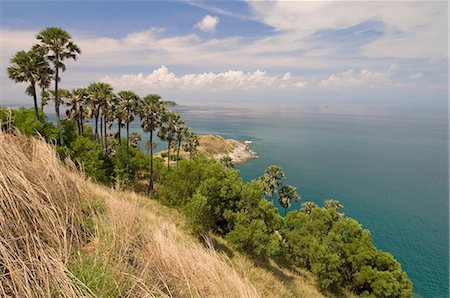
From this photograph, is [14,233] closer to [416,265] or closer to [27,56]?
[27,56]

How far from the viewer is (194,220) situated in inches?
788

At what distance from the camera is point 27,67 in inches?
1035

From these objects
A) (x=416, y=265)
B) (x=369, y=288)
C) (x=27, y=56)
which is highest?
(x=27, y=56)

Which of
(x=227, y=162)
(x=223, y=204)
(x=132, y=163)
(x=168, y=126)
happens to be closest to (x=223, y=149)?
(x=227, y=162)

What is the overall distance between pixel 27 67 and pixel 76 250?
29.5 metres

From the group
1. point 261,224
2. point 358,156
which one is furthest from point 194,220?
point 358,156

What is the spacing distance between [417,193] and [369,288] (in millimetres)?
62893

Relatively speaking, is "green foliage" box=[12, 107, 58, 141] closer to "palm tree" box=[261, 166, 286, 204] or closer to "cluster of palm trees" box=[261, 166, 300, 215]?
"palm tree" box=[261, 166, 286, 204]

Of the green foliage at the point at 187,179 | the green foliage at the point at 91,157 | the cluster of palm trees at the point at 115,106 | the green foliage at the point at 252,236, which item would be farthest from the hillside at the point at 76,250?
the cluster of palm trees at the point at 115,106

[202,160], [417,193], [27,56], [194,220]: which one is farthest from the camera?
[417,193]

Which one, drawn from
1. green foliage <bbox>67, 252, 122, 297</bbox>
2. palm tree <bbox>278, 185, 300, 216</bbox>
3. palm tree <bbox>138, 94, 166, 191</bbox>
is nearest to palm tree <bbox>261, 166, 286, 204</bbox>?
palm tree <bbox>278, 185, 300, 216</bbox>

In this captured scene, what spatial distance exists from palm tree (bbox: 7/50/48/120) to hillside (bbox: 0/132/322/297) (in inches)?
1048

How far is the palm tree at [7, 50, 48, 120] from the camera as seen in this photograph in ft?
85.1

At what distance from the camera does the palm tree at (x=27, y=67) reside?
2595 cm
